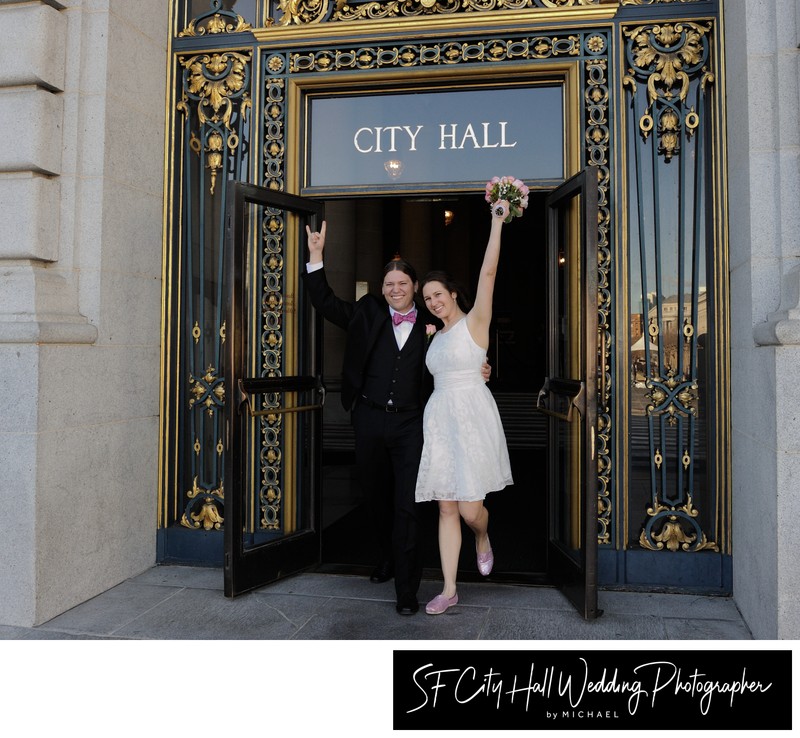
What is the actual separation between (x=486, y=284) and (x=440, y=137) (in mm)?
1626

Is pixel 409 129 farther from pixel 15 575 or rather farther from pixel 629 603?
pixel 15 575

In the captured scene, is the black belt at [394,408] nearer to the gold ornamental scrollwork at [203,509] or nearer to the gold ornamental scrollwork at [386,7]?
the gold ornamental scrollwork at [203,509]

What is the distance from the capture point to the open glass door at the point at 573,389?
4504 mm

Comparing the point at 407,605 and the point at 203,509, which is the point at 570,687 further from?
the point at 203,509

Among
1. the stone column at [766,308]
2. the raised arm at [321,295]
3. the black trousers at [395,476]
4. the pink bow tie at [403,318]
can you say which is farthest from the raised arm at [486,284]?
the stone column at [766,308]

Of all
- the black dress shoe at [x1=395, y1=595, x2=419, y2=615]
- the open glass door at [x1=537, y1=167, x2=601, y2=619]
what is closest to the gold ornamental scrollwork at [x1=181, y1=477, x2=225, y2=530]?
the black dress shoe at [x1=395, y1=595, x2=419, y2=615]

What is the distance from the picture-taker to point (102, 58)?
16.7 feet

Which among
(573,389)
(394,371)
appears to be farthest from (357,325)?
(573,389)

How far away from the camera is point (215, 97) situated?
5691 mm

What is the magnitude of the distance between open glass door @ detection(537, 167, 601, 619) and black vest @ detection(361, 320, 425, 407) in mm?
995

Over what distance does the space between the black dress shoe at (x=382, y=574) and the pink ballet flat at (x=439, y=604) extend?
0.66 meters

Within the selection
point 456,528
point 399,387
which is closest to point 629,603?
point 456,528

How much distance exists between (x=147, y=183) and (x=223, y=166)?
587 mm

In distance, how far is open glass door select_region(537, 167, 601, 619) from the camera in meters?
4.50
